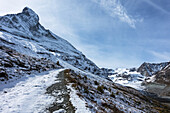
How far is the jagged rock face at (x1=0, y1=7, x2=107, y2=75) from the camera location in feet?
182

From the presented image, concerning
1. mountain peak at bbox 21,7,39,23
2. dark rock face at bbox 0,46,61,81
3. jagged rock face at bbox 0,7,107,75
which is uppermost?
mountain peak at bbox 21,7,39,23

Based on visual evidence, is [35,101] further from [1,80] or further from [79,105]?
[1,80]

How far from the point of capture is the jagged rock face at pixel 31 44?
55625mm

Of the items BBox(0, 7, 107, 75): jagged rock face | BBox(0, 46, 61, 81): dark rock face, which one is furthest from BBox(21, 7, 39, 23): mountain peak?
BBox(0, 46, 61, 81): dark rock face

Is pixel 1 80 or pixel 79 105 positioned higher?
pixel 79 105

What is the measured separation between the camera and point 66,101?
317 inches

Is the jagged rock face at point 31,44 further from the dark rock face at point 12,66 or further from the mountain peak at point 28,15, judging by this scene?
the dark rock face at point 12,66

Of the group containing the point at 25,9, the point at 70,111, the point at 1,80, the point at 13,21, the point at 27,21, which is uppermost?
the point at 25,9

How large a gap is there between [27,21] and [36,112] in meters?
174

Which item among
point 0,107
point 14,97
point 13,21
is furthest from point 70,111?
point 13,21

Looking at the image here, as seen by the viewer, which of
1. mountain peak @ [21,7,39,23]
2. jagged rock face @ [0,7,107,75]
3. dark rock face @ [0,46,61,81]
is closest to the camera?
dark rock face @ [0,46,61,81]

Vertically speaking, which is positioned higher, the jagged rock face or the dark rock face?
the jagged rock face

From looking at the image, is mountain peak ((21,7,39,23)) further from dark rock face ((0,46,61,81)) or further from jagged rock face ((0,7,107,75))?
dark rock face ((0,46,61,81))

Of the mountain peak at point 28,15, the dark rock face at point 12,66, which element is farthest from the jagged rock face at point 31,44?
the dark rock face at point 12,66
